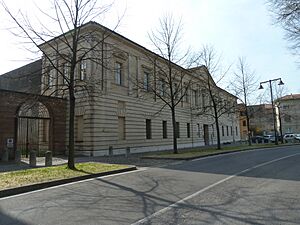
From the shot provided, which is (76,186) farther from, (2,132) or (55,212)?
(2,132)

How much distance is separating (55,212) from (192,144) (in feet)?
113

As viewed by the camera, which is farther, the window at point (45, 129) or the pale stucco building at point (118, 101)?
the window at point (45, 129)

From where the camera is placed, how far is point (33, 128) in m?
23.8

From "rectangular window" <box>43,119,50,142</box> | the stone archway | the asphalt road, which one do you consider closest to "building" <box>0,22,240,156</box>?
the stone archway

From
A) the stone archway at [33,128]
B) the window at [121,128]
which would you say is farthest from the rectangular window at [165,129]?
the stone archway at [33,128]

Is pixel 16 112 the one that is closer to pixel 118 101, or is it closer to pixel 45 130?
pixel 45 130

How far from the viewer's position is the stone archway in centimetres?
2092

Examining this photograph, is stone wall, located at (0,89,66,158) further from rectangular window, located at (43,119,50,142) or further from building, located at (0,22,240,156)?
rectangular window, located at (43,119,50,142)

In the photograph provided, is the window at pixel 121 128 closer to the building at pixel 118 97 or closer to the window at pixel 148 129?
the building at pixel 118 97

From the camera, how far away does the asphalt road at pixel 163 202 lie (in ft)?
18.8

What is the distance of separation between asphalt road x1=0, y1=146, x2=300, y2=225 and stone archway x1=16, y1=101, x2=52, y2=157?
40.2 ft

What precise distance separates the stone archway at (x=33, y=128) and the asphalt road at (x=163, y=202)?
12.3 metres

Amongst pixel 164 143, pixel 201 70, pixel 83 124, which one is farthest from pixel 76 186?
pixel 201 70

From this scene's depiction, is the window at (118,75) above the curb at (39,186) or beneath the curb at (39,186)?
above
